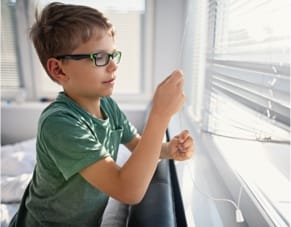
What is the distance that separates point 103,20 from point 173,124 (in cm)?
87

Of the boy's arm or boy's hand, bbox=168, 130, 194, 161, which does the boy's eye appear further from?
boy's hand, bbox=168, 130, 194, 161

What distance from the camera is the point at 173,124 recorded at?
138cm

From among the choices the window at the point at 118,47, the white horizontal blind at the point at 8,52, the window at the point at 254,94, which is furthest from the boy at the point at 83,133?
the white horizontal blind at the point at 8,52

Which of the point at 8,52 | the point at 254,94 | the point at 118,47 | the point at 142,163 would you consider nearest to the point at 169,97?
the point at 142,163

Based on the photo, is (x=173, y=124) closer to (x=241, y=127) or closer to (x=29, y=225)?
(x=241, y=127)

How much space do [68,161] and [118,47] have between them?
5.87 ft

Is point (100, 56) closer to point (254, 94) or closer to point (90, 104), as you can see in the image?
point (90, 104)

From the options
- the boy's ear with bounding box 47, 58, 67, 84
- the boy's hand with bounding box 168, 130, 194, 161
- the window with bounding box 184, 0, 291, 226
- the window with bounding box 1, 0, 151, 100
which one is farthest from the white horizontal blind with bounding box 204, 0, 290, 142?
the window with bounding box 1, 0, 151, 100

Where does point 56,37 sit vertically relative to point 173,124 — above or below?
above

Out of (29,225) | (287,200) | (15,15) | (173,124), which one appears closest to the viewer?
(287,200)

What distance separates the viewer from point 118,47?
2164mm

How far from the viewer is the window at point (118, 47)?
2080 millimetres

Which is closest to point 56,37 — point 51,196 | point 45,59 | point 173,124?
point 45,59

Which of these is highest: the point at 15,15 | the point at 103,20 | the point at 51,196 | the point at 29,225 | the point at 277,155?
the point at 15,15
